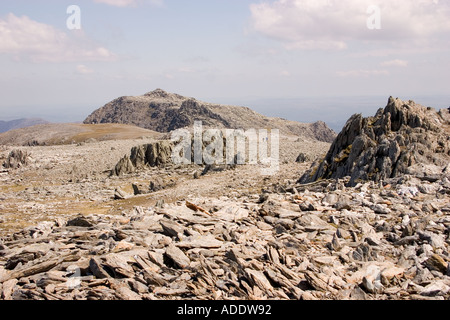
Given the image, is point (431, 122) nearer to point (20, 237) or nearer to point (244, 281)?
point (244, 281)

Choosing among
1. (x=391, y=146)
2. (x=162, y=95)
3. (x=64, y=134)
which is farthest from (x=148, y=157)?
(x=162, y=95)

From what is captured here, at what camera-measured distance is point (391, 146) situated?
20.2 metres

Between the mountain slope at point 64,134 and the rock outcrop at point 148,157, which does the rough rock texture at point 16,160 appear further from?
the mountain slope at point 64,134

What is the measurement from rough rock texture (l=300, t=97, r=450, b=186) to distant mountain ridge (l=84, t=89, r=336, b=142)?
236ft

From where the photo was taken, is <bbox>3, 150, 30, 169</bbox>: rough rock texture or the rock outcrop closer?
the rock outcrop

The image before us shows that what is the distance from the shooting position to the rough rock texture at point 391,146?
1920 centimetres

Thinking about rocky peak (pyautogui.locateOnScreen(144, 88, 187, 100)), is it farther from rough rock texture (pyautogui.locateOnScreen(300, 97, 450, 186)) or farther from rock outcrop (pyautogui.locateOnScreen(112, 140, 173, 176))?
rough rock texture (pyautogui.locateOnScreen(300, 97, 450, 186))

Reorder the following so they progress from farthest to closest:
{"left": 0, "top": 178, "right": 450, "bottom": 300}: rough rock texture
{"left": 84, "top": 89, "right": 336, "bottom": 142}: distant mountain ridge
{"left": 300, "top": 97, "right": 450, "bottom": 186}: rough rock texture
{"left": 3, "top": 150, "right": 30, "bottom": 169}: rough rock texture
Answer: {"left": 84, "top": 89, "right": 336, "bottom": 142}: distant mountain ridge < {"left": 3, "top": 150, "right": 30, "bottom": 169}: rough rock texture < {"left": 300, "top": 97, "right": 450, "bottom": 186}: rough rock texture < {"left": 0, "top": 178, "right": 450, "bottom": 300}: rough rock texture

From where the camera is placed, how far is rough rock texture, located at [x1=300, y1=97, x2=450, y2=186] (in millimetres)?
19203

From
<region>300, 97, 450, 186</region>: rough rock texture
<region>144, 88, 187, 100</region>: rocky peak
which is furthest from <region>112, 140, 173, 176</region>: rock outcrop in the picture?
<region>144, 88, 187, 100</region>: rocky peak

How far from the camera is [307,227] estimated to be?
12844 mm

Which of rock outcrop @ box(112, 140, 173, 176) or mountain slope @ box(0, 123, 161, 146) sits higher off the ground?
mountain slope @ box(0, 123, 161, 146)

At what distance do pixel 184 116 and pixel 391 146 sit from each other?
338 feet
